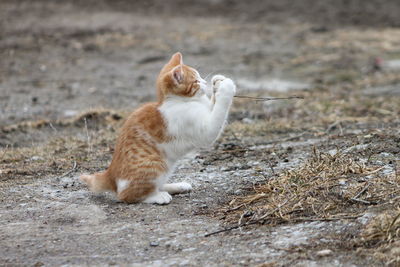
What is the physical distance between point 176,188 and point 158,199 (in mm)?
283

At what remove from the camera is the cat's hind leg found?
5.17 m

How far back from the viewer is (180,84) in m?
4.98

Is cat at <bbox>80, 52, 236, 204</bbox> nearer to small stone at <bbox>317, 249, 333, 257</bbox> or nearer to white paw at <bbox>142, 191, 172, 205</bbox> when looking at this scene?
white paw at <bbox>142, 191, 172, 205</bbox>

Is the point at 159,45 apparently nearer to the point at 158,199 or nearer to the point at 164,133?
the point at 164,133

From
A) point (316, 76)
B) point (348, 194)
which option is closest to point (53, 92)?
point (316, 76)

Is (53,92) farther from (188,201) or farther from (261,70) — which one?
(188,201)

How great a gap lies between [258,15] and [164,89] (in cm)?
1062

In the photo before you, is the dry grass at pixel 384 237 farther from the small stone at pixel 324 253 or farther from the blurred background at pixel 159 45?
the blurred background at pixel 159 45

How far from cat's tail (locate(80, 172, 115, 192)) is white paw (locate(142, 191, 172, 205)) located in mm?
309

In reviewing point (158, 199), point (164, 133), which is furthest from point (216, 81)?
point (158, 199)

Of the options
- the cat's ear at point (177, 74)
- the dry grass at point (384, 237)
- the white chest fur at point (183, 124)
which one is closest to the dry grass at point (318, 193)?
the dry grass at point (384, 237)

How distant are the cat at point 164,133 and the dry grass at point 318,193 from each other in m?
0.57

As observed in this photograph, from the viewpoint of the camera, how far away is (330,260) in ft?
12.2

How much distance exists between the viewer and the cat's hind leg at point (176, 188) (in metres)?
5.17
